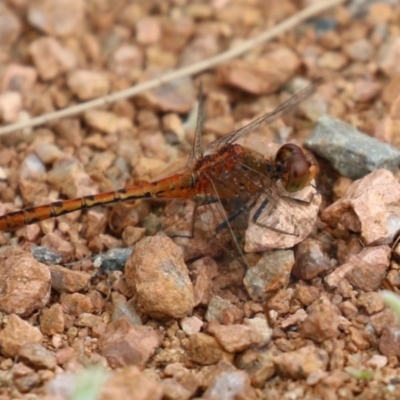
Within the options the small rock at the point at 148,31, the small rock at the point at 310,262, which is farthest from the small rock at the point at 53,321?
the small rock at the point at 148,31

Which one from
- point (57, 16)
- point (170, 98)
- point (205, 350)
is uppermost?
point (57, 16)

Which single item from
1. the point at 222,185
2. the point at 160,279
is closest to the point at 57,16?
the point at 222,185

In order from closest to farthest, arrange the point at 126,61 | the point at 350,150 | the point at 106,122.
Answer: the point at 350,150 → the point at 106,122 → the point at 126,61

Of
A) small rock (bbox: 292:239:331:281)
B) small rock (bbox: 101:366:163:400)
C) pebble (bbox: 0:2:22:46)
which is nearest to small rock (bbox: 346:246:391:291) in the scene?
small rock (bbox: 292:239:331:281)

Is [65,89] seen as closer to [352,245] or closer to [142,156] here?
[142,156]

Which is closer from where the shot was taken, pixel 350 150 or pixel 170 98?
pixel 350 150

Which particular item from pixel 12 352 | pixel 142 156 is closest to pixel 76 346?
pixel 12 352

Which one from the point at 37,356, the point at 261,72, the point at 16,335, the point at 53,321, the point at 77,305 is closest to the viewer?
the point at 37,356

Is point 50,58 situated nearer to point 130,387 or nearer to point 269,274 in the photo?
point 269,274
